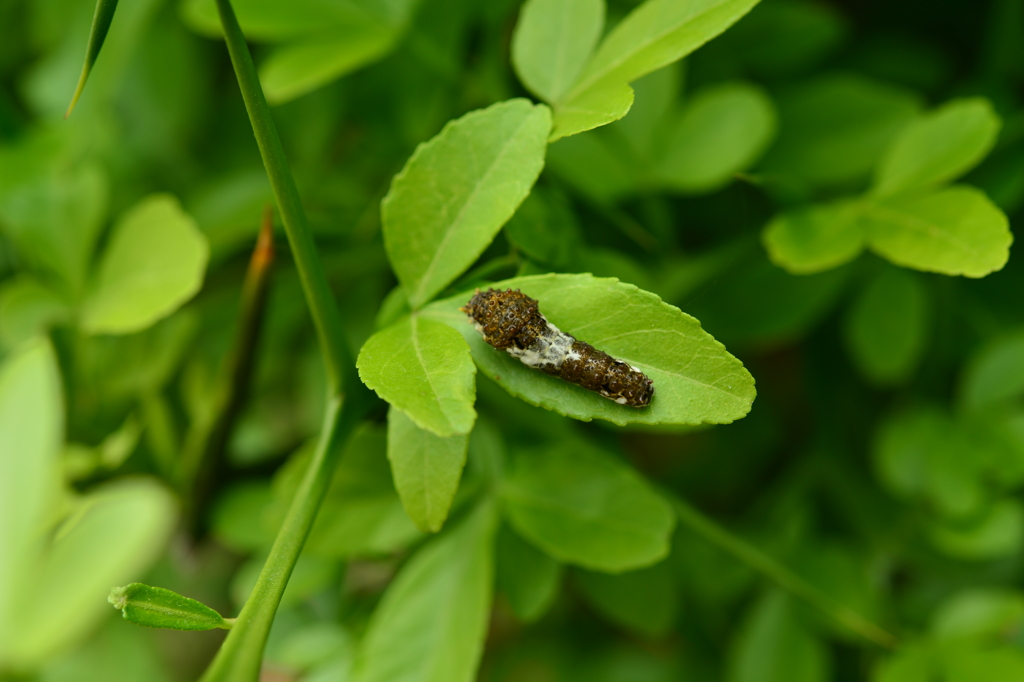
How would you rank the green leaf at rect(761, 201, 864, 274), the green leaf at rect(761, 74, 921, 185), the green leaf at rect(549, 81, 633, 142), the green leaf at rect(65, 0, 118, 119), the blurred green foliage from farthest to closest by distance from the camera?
the green leaf at rect(761, 74, 921, 185), the green leaf at rect(761, 201, 864, 274), the blurred green foliage, the green leaf at rect(549, 81, 633, 142), the green leaf at rect(65, 0, 118, 119)

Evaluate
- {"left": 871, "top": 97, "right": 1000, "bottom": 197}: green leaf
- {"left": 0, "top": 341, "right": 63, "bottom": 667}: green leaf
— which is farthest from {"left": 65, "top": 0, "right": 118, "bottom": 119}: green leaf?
{"left": 871, "top": 97, "right": 1000, "bottom": 197}: green leaf

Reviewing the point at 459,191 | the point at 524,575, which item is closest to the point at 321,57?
the point at 459,191

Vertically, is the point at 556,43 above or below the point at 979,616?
above

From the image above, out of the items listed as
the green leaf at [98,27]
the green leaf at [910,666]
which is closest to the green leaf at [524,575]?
the green leaf at [910,666]

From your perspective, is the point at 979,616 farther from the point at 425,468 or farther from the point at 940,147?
the point at 425,468

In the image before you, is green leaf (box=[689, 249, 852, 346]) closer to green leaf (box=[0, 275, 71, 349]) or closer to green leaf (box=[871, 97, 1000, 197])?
green leaf (box=[871, 97, 1000, 197])
